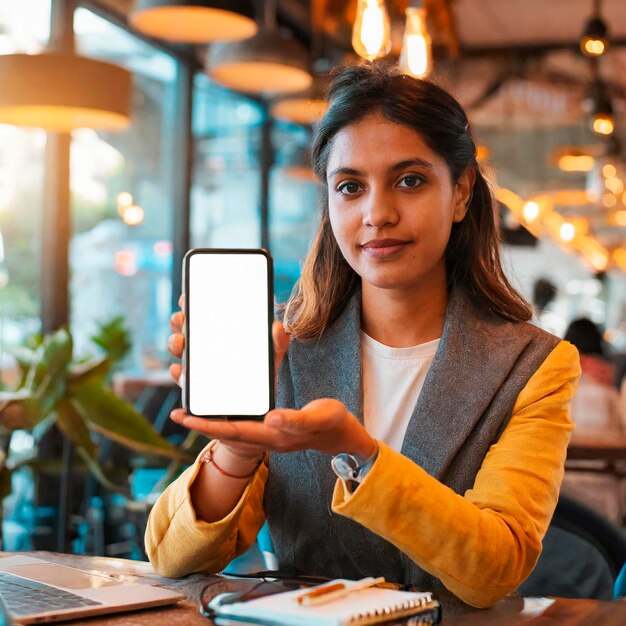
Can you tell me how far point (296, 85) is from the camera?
5.13 metres

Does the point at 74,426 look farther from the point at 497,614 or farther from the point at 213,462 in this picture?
the point at 497,614

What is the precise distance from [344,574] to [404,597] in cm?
Answer: 48

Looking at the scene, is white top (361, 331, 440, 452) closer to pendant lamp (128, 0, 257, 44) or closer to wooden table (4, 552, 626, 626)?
wooden table (4, 552, 626, 626)

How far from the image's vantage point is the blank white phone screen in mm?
1369

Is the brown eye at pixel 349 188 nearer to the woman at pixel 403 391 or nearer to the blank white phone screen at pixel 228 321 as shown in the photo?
the woman at pixel 403 391

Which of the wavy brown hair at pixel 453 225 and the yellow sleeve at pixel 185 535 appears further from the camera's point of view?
the wavy brown hair at pixel 453 225

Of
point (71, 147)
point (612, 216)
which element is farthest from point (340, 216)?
point (612, 216)

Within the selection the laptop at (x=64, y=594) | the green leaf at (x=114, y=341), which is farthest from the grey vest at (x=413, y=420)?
the green leaf at (x=114, y=341)

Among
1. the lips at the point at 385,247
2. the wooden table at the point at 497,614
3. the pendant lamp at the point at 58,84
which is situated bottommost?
the wooden table at the point at 497,614

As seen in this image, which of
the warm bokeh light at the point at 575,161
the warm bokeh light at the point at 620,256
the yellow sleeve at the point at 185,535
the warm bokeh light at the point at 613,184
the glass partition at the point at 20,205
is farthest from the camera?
the warm bokeh light at the point at 620,256

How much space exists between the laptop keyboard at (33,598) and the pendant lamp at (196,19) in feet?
9.44

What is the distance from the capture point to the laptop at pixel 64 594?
1302 millimetres

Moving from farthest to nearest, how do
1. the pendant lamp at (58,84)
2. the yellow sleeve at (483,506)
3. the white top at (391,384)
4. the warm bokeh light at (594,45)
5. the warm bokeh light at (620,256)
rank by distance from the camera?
the warm bokeh light at (620,256) → the warm bokeh light at (594,45) → the pendant lamp at (58,84) → the white top at (391,384) → the yellow sleeve at (483,506)

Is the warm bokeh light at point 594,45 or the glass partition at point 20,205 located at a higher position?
the warm bokeh light at point 594,45
